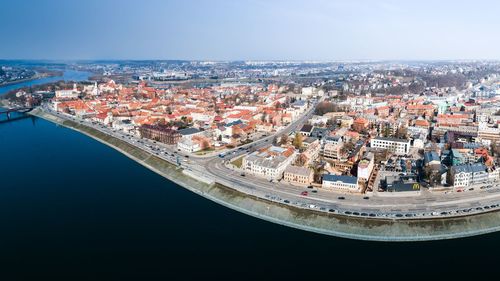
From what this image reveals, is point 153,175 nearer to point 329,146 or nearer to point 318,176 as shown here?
point 318,176

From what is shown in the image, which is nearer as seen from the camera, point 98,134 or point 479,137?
point 479,137

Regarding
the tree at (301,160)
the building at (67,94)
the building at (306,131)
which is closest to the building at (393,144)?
the building at (306,131)

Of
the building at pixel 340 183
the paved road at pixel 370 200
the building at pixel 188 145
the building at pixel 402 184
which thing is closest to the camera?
the paved road at pixel 370 200

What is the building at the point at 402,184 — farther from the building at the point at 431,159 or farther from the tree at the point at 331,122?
the tree at the point at 331,122

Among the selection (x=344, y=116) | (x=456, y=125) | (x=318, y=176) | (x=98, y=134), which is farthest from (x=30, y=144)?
(x=456, y=125)

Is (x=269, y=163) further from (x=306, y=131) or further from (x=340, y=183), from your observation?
(x=306, y=131)
